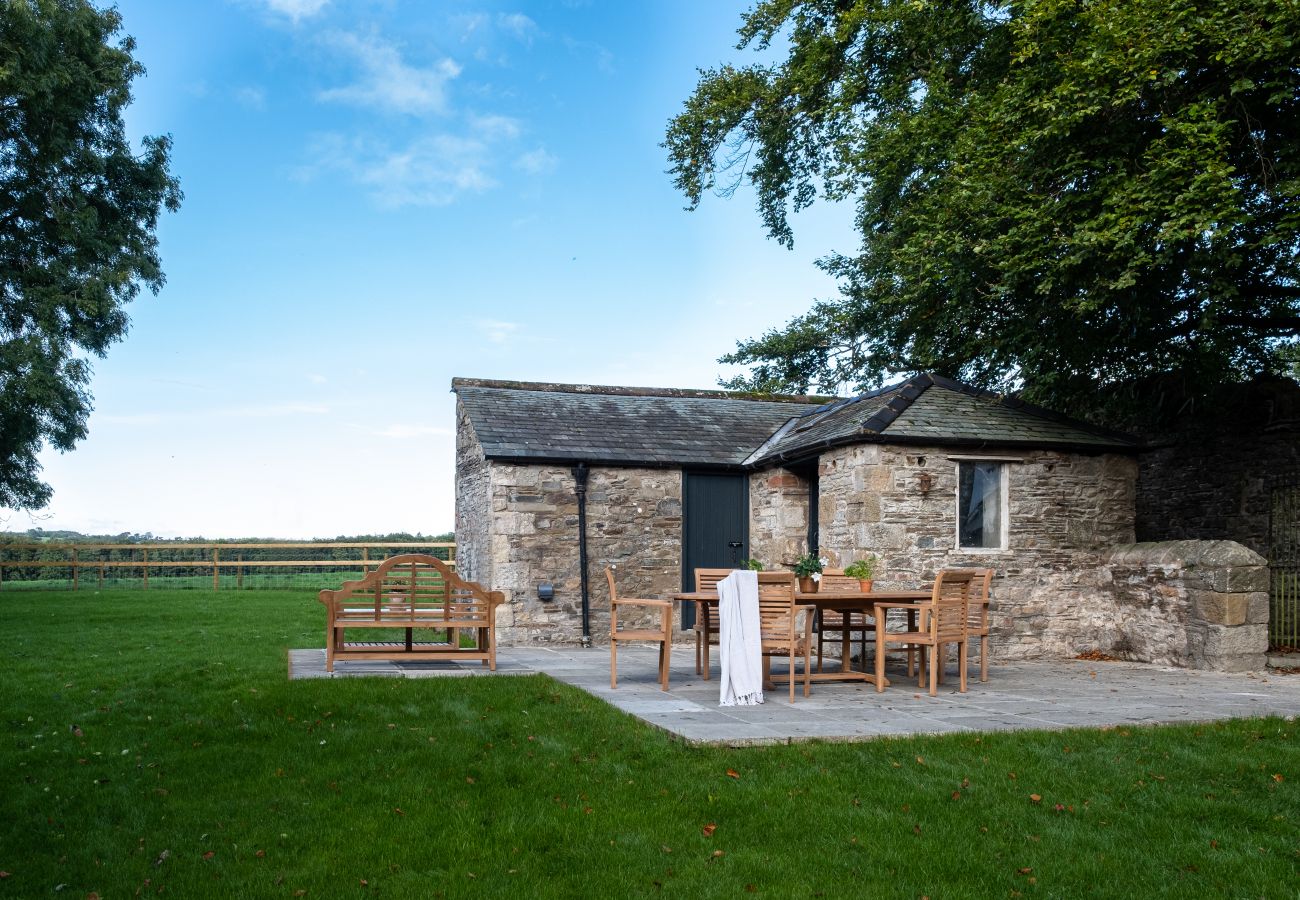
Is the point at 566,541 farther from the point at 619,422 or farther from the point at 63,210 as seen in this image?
the point at 63,210

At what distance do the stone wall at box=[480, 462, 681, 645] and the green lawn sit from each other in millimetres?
5850

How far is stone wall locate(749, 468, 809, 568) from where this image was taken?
44.1 feet

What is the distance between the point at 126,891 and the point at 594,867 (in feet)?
5.82

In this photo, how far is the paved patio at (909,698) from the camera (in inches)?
259

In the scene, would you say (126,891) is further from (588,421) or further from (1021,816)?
(588,421)

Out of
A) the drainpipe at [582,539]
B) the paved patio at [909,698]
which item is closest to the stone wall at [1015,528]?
the paved patio at [909,698]

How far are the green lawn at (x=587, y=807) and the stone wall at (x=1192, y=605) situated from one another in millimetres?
3830

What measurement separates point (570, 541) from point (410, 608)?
4.33 meters

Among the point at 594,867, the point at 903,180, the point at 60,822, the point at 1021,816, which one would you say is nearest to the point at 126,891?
the point at 60,822

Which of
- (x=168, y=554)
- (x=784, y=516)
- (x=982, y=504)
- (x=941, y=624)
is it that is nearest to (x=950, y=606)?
(x=941, y=624)

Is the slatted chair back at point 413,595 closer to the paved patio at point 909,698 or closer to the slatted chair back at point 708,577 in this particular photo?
the paved patio at point 909,698

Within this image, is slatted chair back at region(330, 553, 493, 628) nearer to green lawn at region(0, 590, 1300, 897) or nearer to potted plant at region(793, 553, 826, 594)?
green lawn at region(0, 590, 1300, 897)

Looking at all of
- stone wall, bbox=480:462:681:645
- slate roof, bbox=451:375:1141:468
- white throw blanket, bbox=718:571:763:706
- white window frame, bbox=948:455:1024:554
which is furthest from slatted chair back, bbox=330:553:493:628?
white window frame, bbox=948:455:1024:554

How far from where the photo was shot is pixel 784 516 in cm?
1352
